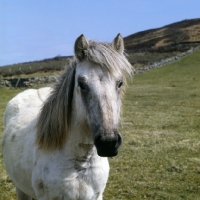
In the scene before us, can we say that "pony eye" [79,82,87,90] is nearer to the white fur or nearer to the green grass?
the white fur

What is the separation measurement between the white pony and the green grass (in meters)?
1.49

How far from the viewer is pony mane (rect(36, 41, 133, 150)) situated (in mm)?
3127

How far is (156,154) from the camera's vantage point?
8203mm

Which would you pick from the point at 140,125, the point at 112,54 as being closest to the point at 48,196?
the point at 112,54

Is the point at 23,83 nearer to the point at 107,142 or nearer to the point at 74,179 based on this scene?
the point at 74,179

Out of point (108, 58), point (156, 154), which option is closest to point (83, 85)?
point (108, 58)

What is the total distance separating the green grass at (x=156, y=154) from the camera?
6.07m

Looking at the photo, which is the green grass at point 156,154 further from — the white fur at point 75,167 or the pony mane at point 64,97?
the white fur at point 75,167

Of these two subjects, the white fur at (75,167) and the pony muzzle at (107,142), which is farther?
the white fur at (75,167)

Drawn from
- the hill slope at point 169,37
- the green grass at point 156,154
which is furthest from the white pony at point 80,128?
the hill slope at point 169,37

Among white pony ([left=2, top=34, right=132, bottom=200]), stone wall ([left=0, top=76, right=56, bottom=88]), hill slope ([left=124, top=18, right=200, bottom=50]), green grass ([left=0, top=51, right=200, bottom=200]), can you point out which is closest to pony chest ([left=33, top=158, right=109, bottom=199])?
white pony ([left=2, top=34, right=132, bottom=200])

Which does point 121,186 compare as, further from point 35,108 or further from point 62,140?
point 62,140

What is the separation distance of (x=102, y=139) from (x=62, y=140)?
835 millimetres

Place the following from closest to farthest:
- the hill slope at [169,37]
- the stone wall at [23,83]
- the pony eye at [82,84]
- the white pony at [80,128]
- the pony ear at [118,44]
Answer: the white pony at [80,128], the pony eye at [82,84], the pony ear at [118,44], the stone wall at [23,83], the hill slope at [169,37]
